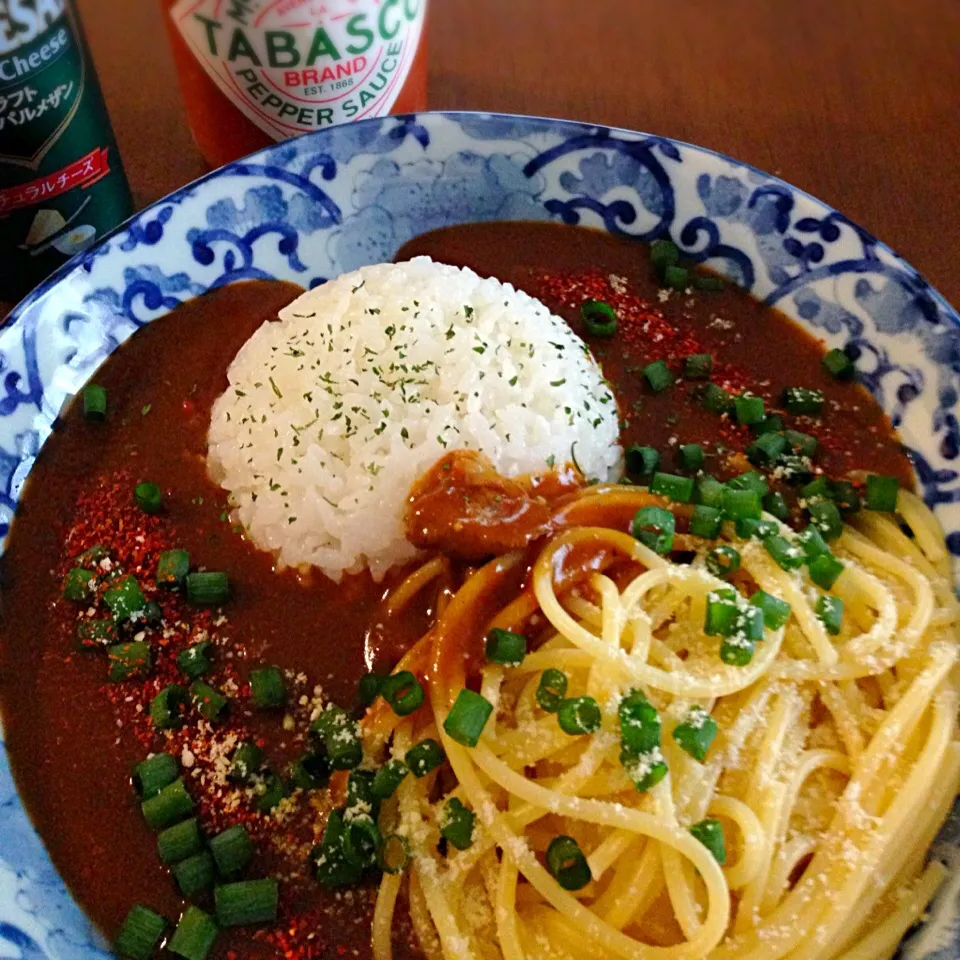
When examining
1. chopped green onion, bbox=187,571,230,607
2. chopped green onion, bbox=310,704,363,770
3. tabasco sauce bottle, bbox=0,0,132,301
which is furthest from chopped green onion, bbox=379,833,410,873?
tabasco sauce bottle, bbox=0,0,132,301

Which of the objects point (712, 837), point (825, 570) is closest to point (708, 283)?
point (825, 570)

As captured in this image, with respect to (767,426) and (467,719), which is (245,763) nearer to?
(467,719)

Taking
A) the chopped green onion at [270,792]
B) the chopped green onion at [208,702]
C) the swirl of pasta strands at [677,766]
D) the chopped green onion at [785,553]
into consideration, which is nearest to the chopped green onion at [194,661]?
the chopped green onion at [208,702]

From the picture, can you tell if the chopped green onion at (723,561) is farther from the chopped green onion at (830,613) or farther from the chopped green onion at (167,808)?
the chopped green onion at (167,808)

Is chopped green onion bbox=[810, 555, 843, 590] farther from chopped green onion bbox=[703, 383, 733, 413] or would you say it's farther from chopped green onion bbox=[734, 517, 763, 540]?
chopped green onion bbox=[703, 383, 733, 413]

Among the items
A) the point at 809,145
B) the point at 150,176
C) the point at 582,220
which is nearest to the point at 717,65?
the point at 809,145
